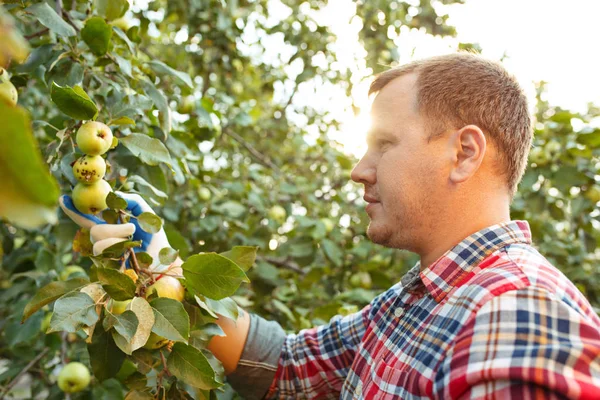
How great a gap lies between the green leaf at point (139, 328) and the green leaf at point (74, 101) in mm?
391

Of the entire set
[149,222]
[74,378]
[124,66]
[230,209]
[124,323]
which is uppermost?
[124,66]

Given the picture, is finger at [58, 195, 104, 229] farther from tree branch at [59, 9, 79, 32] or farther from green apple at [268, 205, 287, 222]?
green apple at [268, 205, 287, 222]

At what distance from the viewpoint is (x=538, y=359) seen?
0.71 meters

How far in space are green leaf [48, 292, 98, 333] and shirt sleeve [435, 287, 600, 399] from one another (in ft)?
2.04

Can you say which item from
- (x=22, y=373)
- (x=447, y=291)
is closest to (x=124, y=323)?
(x=447, y=291)

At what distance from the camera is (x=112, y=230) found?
1185 millimetres

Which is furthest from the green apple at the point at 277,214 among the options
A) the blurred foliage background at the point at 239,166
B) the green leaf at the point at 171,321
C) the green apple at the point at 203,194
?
the green leaf at the point at 171,321

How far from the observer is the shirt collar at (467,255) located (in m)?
1.04

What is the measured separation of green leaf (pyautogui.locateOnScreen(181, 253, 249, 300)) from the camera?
3.22 ft

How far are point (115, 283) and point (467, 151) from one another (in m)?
0.80

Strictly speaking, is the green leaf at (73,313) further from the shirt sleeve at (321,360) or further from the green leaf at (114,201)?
the shirt sleeve at (321,360)

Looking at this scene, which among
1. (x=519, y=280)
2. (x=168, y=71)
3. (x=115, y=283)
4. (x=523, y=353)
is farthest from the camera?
(x=168, y=71)

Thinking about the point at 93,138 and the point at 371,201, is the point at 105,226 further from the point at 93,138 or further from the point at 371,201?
the point at 371,201

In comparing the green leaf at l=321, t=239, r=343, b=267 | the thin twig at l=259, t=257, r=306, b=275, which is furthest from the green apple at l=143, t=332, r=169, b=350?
the thin twig at l=259, t=257, r=306, b=275
